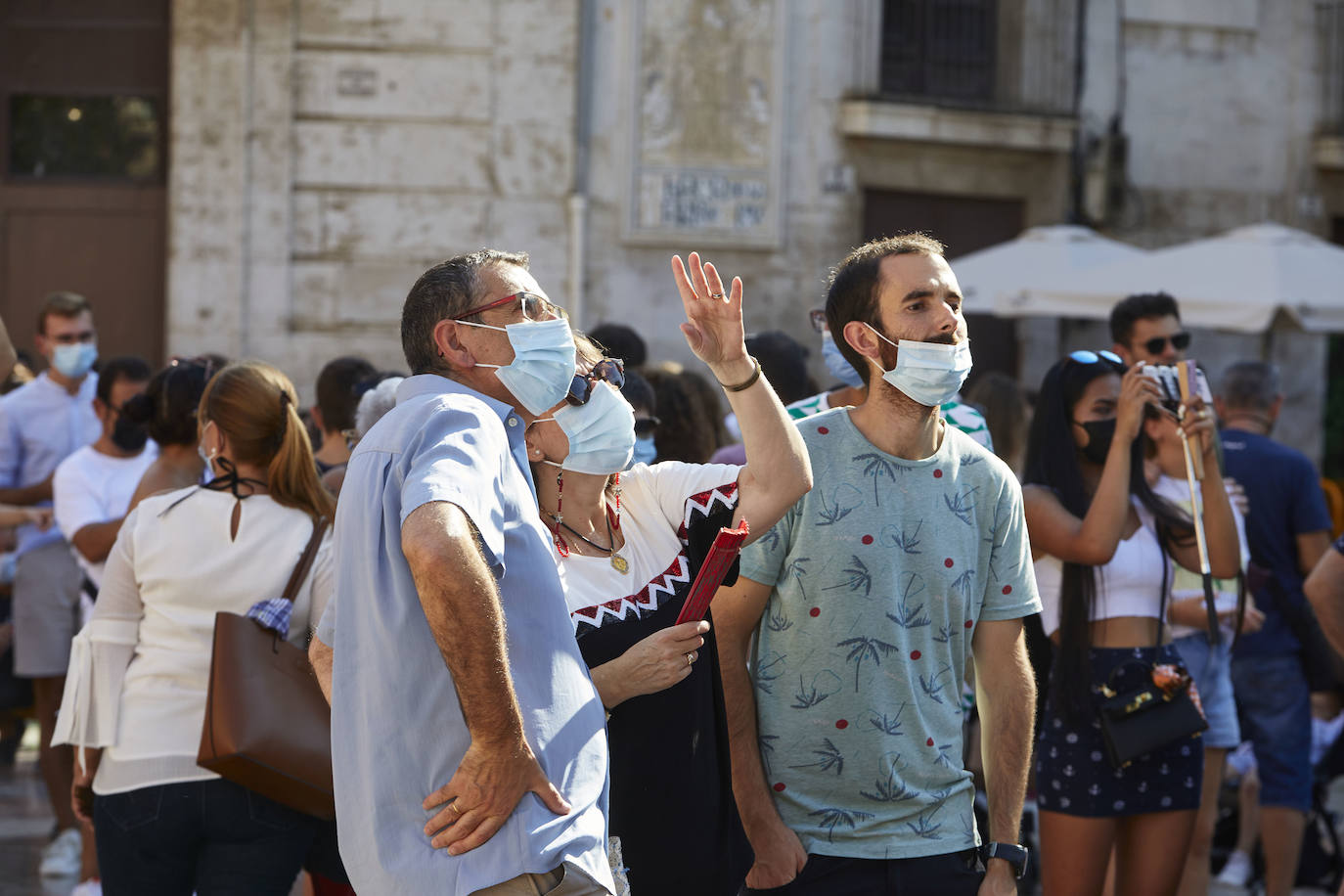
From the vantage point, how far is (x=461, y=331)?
278 centimetres

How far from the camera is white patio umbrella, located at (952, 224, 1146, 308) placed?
10.9 meters

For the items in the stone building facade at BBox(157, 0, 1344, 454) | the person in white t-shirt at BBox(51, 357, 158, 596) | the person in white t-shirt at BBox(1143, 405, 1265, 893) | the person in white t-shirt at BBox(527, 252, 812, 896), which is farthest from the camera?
the stone building facade at BBox(157, 0, 1344, 454)

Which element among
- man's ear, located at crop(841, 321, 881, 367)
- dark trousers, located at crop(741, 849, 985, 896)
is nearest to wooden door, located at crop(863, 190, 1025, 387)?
man's ear, located at crop(841, 321, 881, 367)

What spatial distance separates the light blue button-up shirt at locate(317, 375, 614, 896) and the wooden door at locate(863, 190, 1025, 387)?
1114 centimetres

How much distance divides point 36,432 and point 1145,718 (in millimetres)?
5718

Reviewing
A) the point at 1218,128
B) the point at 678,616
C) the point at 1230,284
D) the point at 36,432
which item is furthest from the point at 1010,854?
the point at 1218,128

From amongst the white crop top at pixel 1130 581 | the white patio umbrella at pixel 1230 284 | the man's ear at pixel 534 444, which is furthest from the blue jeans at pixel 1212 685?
the white patio umbrella at pixel 1230 284

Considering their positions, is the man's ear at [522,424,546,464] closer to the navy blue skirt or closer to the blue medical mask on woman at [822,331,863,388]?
the blue medical mask on woman at [822,331,863,388]

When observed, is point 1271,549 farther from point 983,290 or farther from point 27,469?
point 27,469

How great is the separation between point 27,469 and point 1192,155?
10.4 metres

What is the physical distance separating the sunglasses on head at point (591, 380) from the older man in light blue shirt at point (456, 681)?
1.35 feet

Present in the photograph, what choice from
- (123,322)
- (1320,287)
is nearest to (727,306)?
(1320,287)

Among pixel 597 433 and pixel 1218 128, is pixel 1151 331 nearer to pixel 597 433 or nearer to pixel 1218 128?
pixel 597 433

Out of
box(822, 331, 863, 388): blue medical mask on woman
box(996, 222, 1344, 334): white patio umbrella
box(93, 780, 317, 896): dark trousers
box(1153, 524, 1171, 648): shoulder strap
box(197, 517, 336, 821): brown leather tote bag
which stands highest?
box(996, 222, 1344, 334): white patio umbrella
